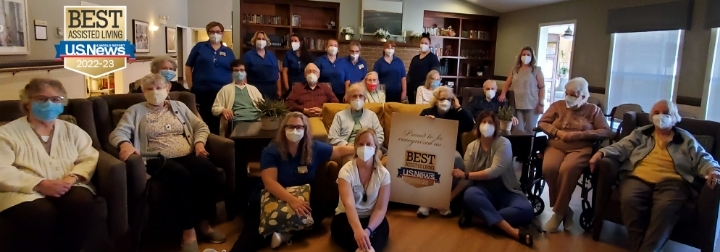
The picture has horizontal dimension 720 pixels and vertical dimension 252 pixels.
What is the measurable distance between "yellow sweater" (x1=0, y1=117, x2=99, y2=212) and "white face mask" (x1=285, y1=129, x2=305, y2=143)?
3.53 ft

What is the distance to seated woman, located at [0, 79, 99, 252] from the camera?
2254mm

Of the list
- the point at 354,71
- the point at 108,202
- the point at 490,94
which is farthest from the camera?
the point at 354,71

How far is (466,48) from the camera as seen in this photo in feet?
32.5

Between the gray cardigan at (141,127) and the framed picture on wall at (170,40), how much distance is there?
25.4 feet

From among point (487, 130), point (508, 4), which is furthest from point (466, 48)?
point (487, 130)

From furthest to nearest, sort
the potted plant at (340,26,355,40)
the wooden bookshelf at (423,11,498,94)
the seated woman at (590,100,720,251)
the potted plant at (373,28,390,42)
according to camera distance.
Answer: the wooden bookshelf at (423,11,498,94)
the potted plant at (373,28,390,42)
the potted plant at (340,26,355,40)
the seated woman at (590,100,720,251)

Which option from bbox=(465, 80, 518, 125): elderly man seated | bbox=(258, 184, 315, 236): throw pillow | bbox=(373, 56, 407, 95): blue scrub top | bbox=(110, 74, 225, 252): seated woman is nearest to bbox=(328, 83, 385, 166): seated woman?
bbox=(258, 184, 315, 236): throw pillow

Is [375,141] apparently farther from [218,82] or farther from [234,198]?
[218,82]

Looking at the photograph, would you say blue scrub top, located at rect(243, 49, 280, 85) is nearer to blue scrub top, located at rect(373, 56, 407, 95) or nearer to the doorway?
blue scrub top, located at rect(373, 56, 407, 95)

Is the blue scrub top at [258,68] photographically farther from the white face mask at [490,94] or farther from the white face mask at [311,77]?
the white face mask at [490,94]

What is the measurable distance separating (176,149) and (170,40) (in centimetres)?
827

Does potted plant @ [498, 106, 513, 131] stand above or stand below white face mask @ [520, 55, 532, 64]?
below

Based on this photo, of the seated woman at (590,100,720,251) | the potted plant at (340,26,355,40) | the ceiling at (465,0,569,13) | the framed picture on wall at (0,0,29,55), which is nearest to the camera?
the seated woman at (590,100,720,251)

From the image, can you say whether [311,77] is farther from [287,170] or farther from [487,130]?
[487,130]
